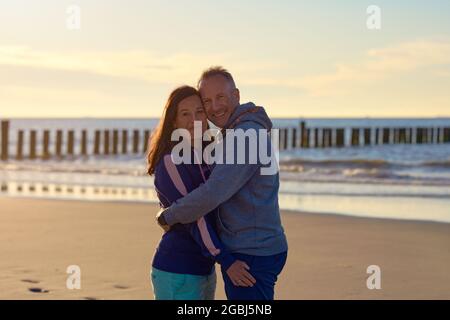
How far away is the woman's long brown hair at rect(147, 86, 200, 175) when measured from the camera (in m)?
3.83

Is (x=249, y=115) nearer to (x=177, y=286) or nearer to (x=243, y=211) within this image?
(x=243, y=211)

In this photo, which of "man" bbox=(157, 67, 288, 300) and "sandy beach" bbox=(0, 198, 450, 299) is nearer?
"man" bbox=(157, 67, 288, 300)

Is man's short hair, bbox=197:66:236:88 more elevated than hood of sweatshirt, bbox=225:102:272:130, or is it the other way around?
man's short hair, bbox=197:66:236:88

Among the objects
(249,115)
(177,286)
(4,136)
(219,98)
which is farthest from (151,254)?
(4,136)

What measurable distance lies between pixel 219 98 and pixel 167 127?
28 cm

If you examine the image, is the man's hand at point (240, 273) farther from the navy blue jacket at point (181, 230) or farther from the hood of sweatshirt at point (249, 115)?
the hood of sweatshirt at point (249, 115)

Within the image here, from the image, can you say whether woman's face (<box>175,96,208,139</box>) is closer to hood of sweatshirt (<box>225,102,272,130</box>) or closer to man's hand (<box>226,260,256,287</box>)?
hood of sweatshirt (<box>225,102,272,130</box>)

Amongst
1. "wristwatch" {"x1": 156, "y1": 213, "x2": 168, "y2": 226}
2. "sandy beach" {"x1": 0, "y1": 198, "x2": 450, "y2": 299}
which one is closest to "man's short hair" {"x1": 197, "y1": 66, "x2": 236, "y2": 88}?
"wristwatch" {"x1": 156, "y1": 213, "x2": 168, "y2": 226}

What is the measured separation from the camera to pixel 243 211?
A: 3709 millimetres

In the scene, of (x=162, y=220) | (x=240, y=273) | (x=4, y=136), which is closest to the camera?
(x=240, y=273)

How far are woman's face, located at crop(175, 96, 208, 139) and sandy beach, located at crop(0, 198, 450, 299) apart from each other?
3.20 m

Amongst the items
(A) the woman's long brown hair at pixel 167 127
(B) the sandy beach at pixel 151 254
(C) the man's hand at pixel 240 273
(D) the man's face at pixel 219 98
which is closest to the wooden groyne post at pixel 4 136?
(B) the sandy beach at pixel 151 254

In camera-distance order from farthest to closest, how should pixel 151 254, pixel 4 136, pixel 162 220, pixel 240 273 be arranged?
pixel 4 136 < pixel 151 254 < pixel 162 220 < pixel 240 273
